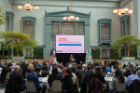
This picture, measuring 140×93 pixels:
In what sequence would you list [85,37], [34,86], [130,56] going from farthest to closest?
[85,37] → [130,56] → [34,86]

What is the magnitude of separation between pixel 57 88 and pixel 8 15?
59.4ft

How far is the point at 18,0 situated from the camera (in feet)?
79.3

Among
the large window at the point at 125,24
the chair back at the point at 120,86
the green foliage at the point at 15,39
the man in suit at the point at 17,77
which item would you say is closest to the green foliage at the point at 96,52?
the large window at the point at 125,24

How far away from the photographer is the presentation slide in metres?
21.8

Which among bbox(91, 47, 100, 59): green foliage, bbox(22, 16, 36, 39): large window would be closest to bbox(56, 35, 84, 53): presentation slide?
bbox(91, 47, 100, 59): green foliage

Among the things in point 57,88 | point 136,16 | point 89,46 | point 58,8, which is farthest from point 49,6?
point 57,88

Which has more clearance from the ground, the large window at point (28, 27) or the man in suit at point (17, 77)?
the large window at point (28, 27)

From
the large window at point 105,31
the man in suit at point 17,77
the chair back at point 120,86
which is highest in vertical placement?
the large window at point 105,31

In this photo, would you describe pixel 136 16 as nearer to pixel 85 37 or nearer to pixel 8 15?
pixel 85 37

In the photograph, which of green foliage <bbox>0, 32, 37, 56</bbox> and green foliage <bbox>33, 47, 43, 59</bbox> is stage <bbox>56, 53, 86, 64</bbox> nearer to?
green foliage <bbox>33, 47, 43, 59</bbox>

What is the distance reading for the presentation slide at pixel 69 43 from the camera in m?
21.8

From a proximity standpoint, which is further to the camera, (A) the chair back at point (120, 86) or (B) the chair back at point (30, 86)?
(A) the chair back at point (120, 86)

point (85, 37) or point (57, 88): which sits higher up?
point (85, 37)

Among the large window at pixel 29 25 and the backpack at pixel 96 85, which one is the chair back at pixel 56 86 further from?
the large window at pixel 29 25
